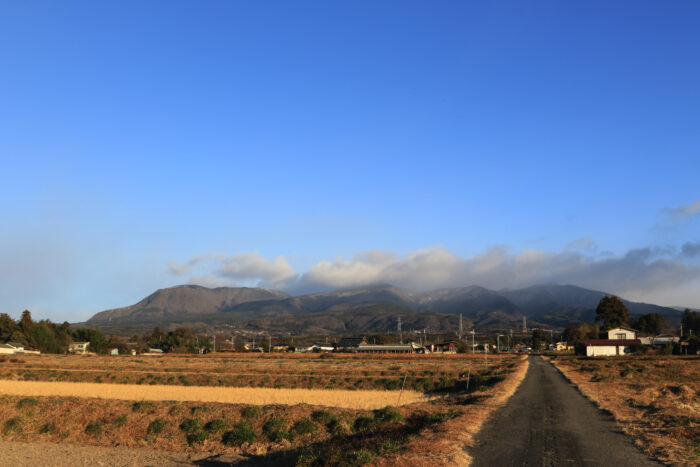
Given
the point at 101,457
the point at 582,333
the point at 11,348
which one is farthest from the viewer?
the point at 582,333

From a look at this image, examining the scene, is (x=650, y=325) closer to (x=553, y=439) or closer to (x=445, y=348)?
(x=445, y=348)

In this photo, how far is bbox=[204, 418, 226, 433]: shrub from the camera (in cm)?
2536

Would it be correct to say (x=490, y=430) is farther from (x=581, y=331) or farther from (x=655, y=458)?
(x=581, y=331)

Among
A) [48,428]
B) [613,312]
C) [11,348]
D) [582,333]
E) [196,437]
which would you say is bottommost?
[11,348]

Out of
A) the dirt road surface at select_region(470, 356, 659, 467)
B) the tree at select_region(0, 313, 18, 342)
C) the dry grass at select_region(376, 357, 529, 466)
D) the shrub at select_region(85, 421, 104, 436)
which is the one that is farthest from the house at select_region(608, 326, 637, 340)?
the tree at select_region(0, 313, 18, 342)

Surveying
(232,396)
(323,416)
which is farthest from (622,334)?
(323,416)

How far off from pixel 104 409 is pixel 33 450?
535 centimetres

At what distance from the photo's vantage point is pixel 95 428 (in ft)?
89.4

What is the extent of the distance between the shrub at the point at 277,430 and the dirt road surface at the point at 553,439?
351 inches

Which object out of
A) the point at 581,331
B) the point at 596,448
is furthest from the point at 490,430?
the point at 581,331

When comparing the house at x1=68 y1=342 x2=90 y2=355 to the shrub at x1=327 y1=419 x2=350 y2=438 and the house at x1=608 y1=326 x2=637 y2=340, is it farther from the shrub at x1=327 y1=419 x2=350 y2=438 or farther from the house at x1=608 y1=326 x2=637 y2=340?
the shrub at x1=327 y1=419 x2=350 y2=438

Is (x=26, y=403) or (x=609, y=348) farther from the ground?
(x=26, y=403)

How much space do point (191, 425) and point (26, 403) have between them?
12.9 meters

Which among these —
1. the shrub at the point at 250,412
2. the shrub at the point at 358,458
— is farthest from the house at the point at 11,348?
the shrub at the point at 358,458
